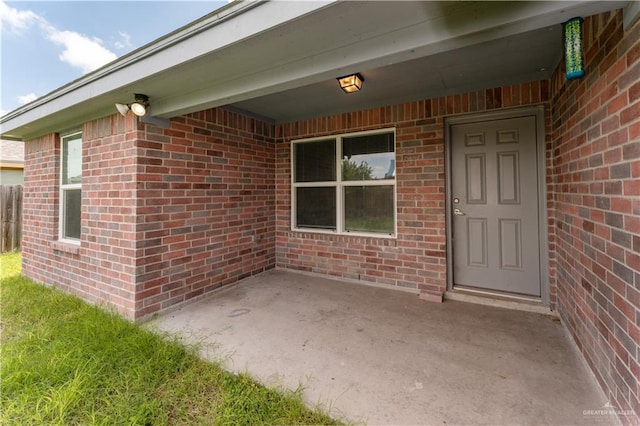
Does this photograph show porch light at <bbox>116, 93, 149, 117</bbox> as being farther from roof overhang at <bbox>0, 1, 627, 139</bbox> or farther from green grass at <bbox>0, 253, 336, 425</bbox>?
green grass at <bbox>0, 253, 336, 425</bbox>

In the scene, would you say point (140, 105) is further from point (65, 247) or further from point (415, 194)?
point (415, 194)

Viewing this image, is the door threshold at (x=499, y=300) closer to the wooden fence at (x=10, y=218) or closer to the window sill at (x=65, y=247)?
the window sill at (x=65, y=247)

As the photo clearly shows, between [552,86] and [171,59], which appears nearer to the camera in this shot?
[171,59]

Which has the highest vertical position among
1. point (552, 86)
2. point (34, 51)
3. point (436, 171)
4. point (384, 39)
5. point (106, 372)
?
point (34, 51)

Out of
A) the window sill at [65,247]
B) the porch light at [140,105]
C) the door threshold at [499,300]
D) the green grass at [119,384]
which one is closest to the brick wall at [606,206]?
the door threshold at [499,300]

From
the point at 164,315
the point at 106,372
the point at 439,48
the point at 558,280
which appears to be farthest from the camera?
the point at 164,315

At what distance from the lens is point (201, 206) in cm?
329

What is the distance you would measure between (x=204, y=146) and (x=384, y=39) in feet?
8.15

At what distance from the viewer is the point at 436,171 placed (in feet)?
10.6

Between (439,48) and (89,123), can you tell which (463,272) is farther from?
(89,123)

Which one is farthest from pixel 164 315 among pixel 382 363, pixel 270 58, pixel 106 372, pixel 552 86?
pixel 552 86

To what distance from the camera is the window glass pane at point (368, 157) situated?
11.9ft

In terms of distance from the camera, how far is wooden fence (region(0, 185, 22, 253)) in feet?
20.0

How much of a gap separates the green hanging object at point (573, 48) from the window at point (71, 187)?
5003 millimetres
